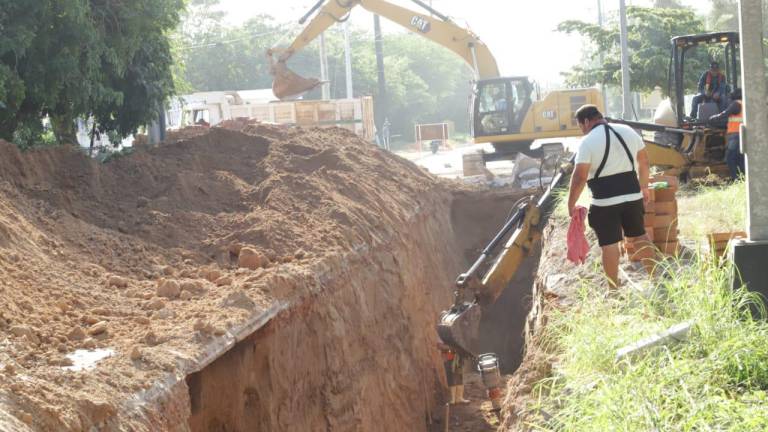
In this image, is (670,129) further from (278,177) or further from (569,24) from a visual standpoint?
(569,24)

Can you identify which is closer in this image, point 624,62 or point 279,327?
point 279,327

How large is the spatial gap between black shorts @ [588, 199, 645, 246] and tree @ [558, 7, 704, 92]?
20223 mm

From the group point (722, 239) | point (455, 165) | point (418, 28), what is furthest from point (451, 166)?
point (722, 239)

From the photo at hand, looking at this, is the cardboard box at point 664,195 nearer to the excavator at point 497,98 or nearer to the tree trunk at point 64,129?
the tree trunk at point 64,129

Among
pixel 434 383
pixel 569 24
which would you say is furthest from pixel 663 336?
pixel 569 24

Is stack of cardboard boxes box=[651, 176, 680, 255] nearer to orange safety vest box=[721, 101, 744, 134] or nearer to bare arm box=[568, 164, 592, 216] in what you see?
bare arm box=[568, 164, 592, 216]

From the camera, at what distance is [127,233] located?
1018 centimetres

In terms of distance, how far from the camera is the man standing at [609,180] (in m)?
8.57

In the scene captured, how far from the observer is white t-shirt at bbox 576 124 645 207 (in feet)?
28.1

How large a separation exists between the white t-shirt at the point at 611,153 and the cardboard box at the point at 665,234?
2.77 ft

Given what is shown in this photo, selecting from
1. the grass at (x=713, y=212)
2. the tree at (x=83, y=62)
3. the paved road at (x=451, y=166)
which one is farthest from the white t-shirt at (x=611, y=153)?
the paved road at (x=451, y=166)

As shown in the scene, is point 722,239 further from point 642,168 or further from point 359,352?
point 359,352

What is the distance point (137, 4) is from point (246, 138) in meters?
3.48

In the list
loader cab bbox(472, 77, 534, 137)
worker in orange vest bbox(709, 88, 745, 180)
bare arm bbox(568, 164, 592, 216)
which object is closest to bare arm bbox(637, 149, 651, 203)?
bare arm bbox(568, 164, 592, 216)
